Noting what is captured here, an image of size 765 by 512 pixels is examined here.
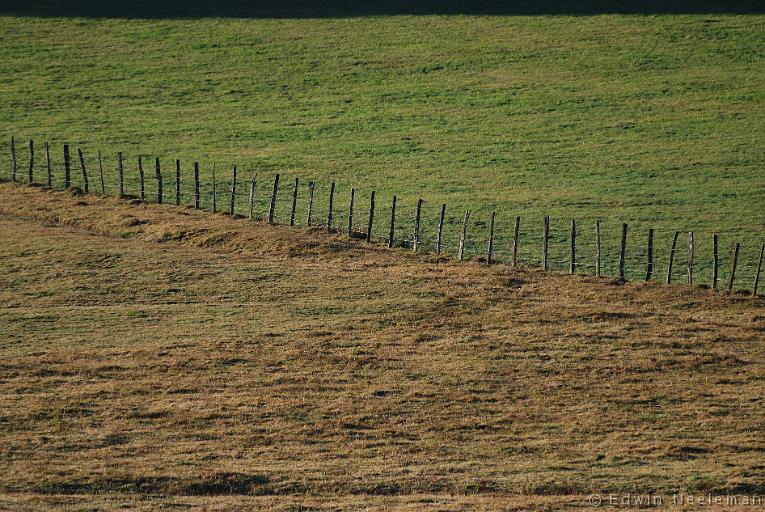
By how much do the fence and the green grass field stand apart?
0.64 ft

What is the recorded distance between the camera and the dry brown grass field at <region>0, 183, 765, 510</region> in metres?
22.1

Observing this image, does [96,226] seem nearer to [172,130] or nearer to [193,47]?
[172,130]

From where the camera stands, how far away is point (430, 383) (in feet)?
89.2

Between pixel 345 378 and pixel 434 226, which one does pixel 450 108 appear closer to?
pixel 434 226

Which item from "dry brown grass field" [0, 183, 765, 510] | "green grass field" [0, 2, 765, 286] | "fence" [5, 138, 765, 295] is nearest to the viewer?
"dry brown grass field" [0, 183, 765, 510]

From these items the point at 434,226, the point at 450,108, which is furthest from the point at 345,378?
the point at 450,108

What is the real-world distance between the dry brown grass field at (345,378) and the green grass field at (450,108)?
5.13m

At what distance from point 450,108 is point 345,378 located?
1276 inches

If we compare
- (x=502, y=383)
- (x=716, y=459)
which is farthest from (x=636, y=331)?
(x=716, y=459)

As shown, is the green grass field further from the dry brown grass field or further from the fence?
the dry brown grass field

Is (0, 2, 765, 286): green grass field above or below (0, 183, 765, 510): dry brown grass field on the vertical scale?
above

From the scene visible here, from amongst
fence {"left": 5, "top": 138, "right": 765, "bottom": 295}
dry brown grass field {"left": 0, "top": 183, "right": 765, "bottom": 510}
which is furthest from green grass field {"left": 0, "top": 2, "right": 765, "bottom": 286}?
dry brown grass field {"left": 0, "top": 183, "right": 765, "bottom": 510}

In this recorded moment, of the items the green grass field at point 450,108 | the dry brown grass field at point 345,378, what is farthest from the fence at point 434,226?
the dry brown grass field at point 345,378

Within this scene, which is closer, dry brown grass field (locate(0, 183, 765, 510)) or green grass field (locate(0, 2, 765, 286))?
dry brown grass field (locate(0, 183, 765, 510))
